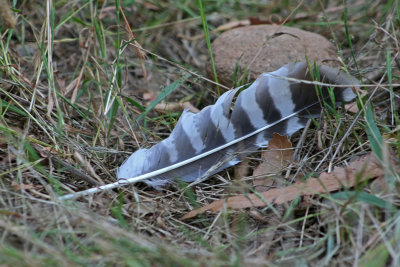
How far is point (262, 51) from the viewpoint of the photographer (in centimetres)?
196

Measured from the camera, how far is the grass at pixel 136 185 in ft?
3.73

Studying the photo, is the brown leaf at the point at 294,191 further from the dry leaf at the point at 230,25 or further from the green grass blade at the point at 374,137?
the dry leaf at the point at 230,25

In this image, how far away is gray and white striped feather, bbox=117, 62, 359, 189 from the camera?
61.7 inches

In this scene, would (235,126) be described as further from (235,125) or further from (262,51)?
(262,51)

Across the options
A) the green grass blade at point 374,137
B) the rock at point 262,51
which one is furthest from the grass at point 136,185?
the rock at point 262,51

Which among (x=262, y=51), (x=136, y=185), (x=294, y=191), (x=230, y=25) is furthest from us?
(x=230, y=25)

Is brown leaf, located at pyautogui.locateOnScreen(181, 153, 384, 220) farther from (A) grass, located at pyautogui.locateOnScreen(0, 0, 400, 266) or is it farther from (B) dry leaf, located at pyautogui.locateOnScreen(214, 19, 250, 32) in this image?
(B) dry leaf, located at pyautogui.locateOnScreen(214, 19, 250, 32)

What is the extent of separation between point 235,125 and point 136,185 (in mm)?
390

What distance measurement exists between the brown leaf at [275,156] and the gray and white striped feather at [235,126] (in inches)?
1.4

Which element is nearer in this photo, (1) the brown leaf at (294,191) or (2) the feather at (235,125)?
(1) the brown leaf at (294,191)

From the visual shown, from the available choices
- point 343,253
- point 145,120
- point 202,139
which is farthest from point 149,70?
point 343,253

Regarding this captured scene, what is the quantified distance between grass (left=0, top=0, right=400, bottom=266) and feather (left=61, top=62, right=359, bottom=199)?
6 centimetres

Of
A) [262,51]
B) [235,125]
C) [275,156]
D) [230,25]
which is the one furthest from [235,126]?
[230,25]

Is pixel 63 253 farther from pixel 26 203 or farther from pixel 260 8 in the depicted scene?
pixel 260 8
